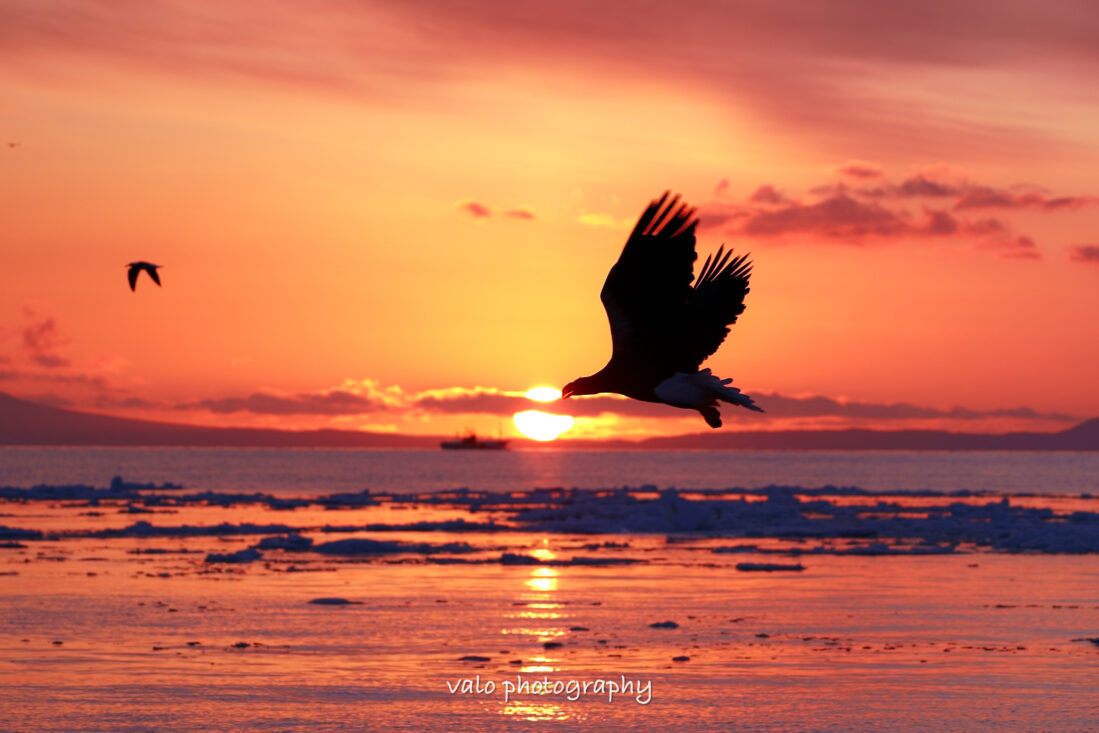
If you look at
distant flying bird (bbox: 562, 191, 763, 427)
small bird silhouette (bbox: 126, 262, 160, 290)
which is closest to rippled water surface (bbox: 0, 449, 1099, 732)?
small bird silhouette (bbox: 126, 262, 160, 290)

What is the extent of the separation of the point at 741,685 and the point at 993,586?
13669 millimetres

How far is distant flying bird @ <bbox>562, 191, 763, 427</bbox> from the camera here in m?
10.3

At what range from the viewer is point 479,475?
143625 mm

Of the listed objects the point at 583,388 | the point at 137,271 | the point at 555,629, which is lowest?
the point at 555,629

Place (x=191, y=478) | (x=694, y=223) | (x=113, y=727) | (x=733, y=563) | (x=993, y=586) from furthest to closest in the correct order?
(x=191, y=478)
(x=733, y=563)
(x=993, y=586)
(x=113, y=727)
(x=694, y=223)

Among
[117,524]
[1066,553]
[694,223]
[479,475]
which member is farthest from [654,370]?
[479,475]

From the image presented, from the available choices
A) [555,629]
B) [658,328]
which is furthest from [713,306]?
[555,629]

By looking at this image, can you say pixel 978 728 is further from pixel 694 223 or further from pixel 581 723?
pixel 694 223

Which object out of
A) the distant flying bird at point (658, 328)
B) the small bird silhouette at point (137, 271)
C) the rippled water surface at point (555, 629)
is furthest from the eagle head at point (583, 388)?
the small bird silhouette at point (137, 271)

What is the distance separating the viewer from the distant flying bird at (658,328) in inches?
405

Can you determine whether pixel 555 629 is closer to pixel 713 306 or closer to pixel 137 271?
pixel 137 271

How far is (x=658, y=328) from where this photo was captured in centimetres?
1087

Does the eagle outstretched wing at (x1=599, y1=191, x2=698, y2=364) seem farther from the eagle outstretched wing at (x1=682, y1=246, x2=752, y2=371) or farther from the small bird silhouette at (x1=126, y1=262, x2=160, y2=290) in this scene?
the small bird silhouette at (x1=126, y1=262, x2=160, y2=290)

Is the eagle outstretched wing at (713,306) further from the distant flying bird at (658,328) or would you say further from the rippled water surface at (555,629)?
the rippled water surface at (555,629)
